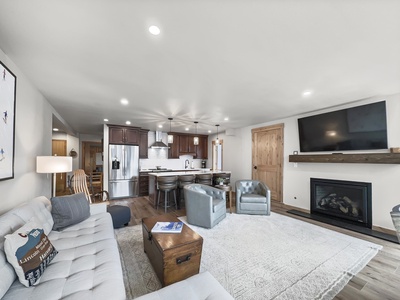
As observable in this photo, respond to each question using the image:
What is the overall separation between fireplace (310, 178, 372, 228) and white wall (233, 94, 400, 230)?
0.11 metres


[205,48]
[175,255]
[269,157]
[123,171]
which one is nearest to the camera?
[175,255]

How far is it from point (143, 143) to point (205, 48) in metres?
5.26

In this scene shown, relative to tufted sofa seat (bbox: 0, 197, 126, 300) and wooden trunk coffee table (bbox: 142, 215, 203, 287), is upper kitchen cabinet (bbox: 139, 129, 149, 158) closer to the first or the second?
tufted sofa seat (bbox: 0, 197, 126, 300)

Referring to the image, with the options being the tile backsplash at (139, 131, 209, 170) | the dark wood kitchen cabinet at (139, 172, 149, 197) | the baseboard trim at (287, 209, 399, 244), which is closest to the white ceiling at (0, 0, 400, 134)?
A: the baseboard trim at (287, 209, 399, 244)

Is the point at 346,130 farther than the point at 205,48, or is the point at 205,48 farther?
the point at 346,130

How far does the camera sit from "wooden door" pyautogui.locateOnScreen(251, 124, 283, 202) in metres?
5.00

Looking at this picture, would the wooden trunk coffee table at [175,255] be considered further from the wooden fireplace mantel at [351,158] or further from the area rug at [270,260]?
the wooden fireplace mantel at [351,158]

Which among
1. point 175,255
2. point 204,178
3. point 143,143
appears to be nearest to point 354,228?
point 204,178

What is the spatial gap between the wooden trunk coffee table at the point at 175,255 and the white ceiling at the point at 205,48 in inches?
80.8

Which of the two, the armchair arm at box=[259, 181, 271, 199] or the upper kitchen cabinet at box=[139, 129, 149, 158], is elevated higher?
the upper kitchen cabinet at box=[139, 129, 149, 158]

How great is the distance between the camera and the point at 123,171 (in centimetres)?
577

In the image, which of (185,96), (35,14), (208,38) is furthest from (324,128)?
(35,14)

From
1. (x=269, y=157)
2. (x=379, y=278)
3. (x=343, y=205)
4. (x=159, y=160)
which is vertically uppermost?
(x=269, y=157)

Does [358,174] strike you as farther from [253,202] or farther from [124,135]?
[124,135]
